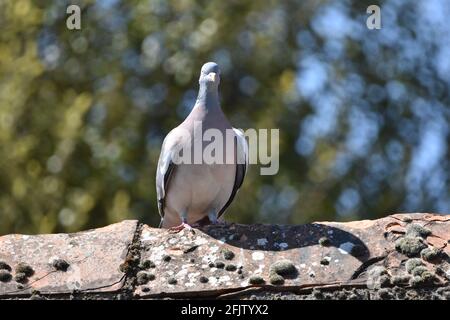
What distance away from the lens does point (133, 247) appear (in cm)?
840

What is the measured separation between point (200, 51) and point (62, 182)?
2821mm

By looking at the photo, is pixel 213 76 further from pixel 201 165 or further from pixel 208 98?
pixel 201 165

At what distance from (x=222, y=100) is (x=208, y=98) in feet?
22.1

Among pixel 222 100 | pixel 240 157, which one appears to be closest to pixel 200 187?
pixel 240 157

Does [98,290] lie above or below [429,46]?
below

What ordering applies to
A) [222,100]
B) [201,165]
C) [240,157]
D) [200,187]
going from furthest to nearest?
[222,100] < [240,157] < [200,187] < [201,165]

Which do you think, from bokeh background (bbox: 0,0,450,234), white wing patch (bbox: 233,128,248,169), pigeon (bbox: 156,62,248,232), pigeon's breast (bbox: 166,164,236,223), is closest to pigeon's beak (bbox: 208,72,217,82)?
pigeon (bbox: 156,62,248,232)

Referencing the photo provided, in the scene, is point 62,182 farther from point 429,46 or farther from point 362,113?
point 429,46

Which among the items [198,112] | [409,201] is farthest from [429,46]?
[198,112]

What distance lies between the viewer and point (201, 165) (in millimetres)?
10656

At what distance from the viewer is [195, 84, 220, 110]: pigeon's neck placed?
10781 mm

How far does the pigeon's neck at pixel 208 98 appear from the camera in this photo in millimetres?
10781

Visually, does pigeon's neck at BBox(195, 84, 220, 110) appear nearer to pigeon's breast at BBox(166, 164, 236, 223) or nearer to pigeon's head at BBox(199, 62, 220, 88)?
pigeon's head at BBox(199, 62, 220, 88)

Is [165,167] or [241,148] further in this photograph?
[241,148]
